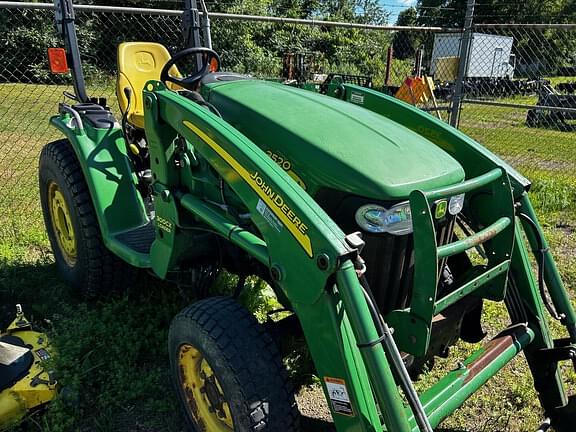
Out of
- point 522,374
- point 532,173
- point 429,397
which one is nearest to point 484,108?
point 532,173

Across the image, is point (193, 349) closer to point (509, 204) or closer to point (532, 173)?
point (509, 204)

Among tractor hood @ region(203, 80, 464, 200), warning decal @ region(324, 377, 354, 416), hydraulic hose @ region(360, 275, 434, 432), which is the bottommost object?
warning decal @ region(324, 377, 354, 416)

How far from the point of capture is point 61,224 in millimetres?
3498

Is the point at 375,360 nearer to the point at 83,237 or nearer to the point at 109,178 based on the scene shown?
the point at 109,178

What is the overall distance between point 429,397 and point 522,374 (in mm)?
1240

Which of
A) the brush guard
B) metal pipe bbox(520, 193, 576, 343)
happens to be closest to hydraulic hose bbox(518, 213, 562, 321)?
metal pipe bbox(520, 193, 576, 343)

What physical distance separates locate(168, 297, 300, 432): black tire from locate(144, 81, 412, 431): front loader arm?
0.63 ft

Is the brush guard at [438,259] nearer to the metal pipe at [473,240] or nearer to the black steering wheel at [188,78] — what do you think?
the metal pipe at [473,240]

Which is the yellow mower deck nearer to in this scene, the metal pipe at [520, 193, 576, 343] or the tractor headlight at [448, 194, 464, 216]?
the tractor headlight at [448, 194, 464, 216]

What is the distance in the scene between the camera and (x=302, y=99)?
2.49 m

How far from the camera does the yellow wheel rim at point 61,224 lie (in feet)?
11.1

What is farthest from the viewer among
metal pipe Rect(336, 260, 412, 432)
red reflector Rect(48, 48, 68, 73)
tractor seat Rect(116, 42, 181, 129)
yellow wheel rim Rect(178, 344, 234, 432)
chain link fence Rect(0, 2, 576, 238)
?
chain link fence Rect(0, 2, 576, 238)

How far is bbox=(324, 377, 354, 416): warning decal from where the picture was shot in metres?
1.68

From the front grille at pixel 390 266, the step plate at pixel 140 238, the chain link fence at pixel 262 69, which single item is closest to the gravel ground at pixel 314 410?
the front grille at pixel 390 266
